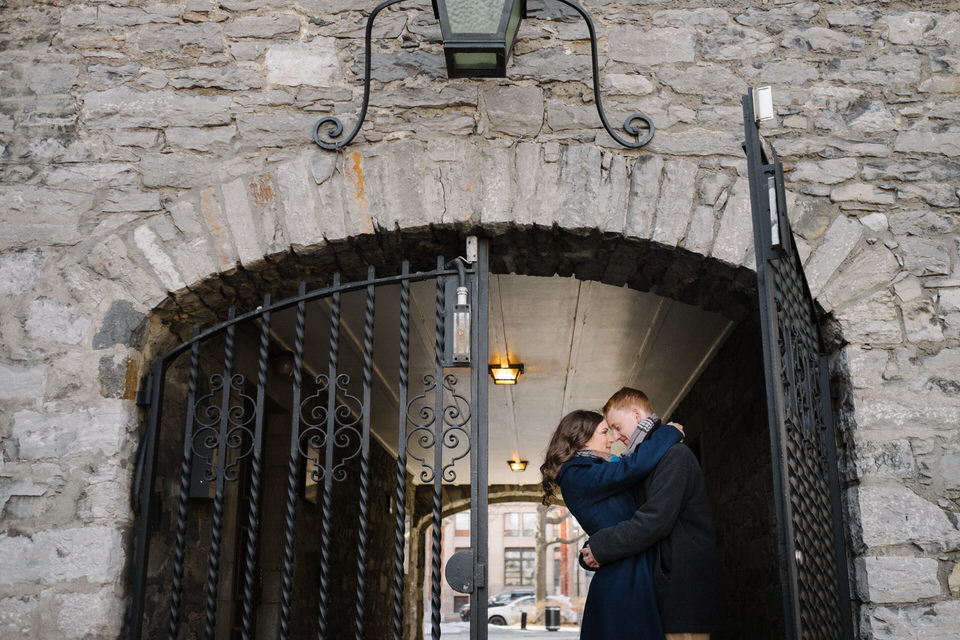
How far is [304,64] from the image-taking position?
3.33 m

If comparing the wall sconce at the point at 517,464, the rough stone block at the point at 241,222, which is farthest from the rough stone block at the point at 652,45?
the wall sconce at the point at 517,464

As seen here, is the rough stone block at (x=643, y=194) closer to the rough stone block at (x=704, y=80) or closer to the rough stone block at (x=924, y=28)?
the rough stone block at (x=704, y=80)

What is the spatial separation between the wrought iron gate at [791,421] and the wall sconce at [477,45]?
859mm

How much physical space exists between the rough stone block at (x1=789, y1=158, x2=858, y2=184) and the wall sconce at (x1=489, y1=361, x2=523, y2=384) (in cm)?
279

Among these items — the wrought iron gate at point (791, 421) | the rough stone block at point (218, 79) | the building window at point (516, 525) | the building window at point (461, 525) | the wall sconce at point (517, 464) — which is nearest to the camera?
the wrought iron gate at point (791, 421)

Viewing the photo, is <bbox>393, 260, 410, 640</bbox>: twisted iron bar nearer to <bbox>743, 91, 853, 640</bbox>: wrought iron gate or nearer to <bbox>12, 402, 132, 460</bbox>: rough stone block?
<bbox>12, 402, 132, 460</bbox>: rough stone block

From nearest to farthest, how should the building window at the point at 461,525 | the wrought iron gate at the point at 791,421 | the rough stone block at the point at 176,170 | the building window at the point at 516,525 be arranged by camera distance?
the wrought iron gate at the point at 791,421, the rough stone block at the point at 176,170, the building window at the point at 461,525, the building window at the point at 516,525

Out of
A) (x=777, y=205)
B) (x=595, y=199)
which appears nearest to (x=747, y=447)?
(x=595, y=199)

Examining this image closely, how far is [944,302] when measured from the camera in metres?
2.98

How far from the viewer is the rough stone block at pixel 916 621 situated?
264 cm

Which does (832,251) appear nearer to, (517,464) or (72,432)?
(72,432)

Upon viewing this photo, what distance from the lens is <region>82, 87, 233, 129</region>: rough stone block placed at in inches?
129

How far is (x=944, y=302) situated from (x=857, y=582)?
0.98 m

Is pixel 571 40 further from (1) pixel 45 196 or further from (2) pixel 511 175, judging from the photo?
(1) pixel 45 196
